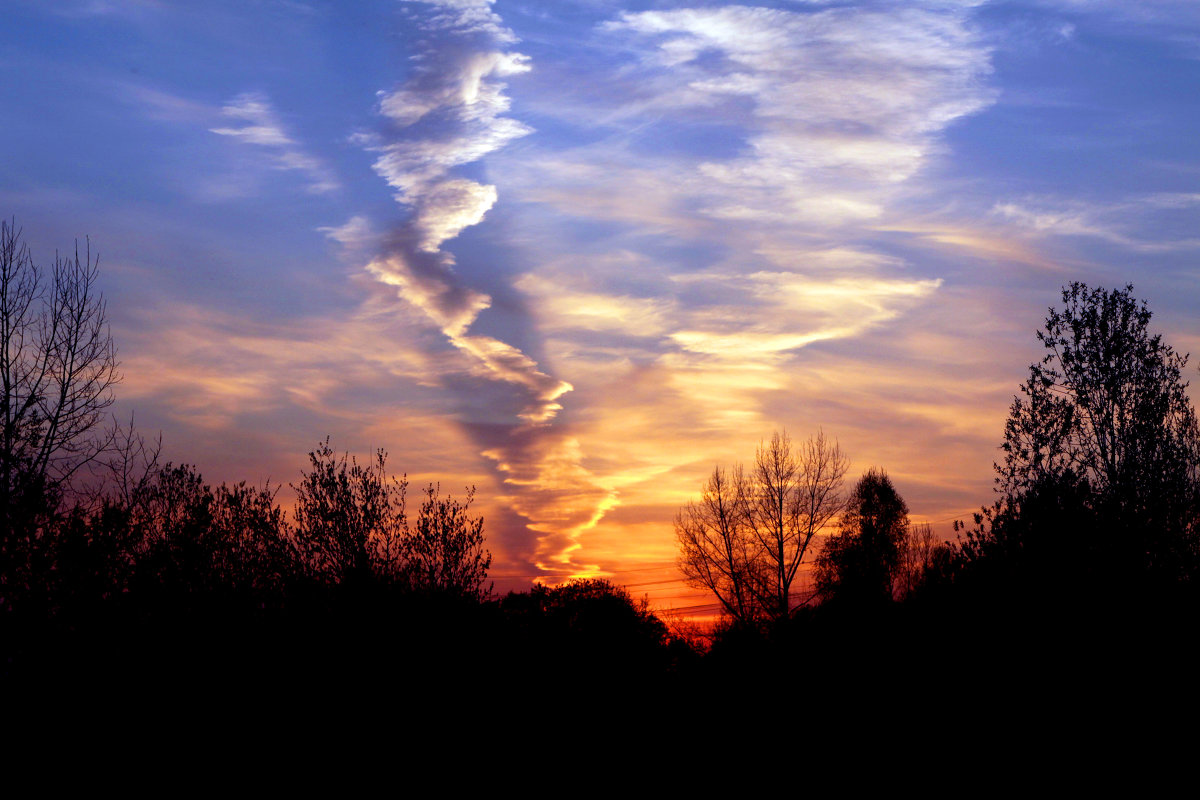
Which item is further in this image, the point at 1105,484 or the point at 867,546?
the point at 867,546

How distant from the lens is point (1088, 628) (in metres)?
18.8

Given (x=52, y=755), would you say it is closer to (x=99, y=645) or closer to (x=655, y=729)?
(x=99, y=645)

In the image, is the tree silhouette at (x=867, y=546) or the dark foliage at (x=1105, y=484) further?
the tree silhouette at (x=867, y=546)

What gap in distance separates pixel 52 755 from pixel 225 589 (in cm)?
755

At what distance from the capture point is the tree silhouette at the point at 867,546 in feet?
202

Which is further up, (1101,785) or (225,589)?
(225,589)

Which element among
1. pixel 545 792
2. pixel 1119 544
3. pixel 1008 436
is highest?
pixel 1008 436

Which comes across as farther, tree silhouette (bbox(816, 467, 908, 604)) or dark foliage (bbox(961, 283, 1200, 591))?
tree silhouette (bbox(816, 467, 908, 604))

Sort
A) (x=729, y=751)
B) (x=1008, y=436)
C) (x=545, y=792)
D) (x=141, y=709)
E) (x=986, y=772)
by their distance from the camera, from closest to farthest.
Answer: (x=986, y=772) → (x=141, y=709) → (x=545, y=792) → (x=729, y=751) → (x=1008, y=436)

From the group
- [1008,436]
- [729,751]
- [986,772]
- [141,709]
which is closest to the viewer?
→ [986,772]

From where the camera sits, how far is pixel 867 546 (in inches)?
2525

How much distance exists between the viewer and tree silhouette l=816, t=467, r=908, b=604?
6169 cm

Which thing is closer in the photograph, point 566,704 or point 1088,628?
point 1088,628

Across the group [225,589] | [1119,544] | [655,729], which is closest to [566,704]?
[655,729]
